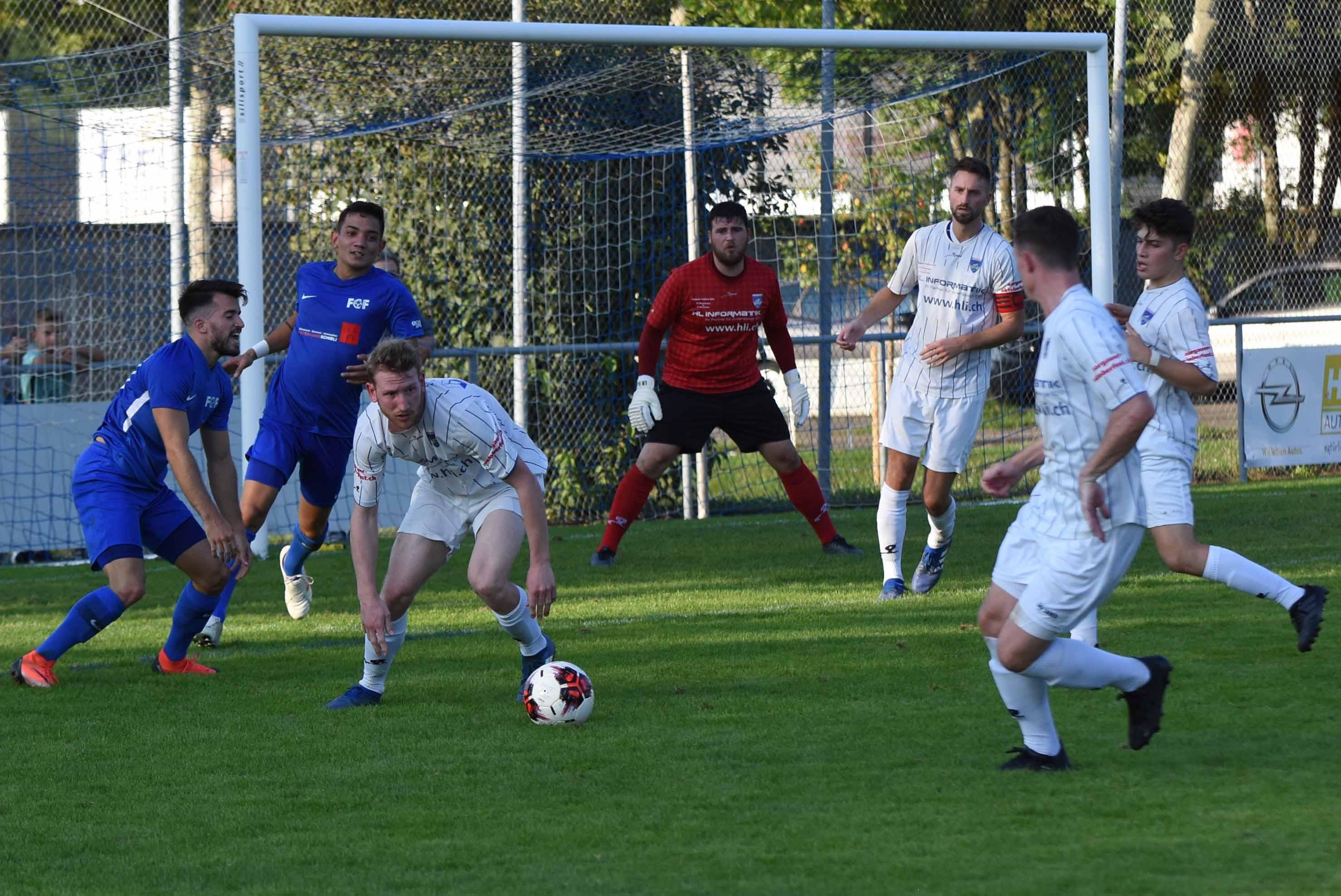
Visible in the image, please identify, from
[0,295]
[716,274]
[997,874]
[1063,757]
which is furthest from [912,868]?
[0,295]

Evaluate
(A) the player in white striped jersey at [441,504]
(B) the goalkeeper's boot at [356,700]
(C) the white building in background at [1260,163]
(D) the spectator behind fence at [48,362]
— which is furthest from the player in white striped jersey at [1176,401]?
(C) the white building in background at [1260,163]

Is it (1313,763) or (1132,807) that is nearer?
(1132,807)

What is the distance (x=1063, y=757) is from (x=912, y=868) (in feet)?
3.43

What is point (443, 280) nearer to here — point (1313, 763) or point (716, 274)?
point (716, 274)

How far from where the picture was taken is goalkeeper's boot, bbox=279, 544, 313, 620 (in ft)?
27.2

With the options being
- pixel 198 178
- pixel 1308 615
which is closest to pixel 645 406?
pixel 1308 615

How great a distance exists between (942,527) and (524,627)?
285 cm

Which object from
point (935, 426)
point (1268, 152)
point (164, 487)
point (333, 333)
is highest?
point (1268, 152)

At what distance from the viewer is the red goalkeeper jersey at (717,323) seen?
942 centimetres

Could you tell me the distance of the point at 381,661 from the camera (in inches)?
238

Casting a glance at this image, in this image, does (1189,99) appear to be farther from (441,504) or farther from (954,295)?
(441,504)

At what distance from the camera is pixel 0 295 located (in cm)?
1366

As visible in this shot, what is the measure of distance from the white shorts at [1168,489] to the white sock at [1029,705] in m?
1.35

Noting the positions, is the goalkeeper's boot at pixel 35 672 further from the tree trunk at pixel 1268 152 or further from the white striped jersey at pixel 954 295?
the tree trunk at pixel 1268 152
